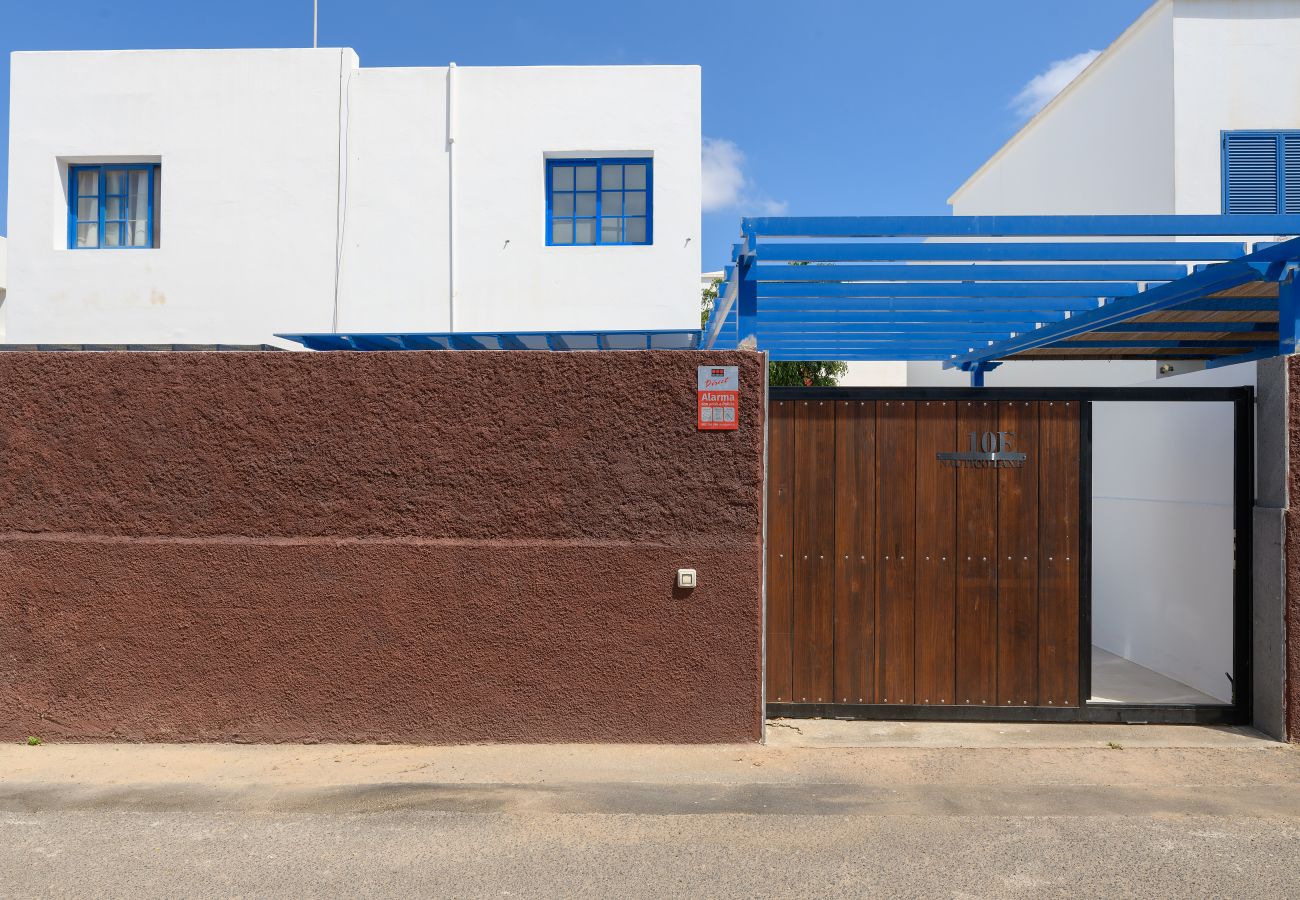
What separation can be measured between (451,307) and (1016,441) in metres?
6.71

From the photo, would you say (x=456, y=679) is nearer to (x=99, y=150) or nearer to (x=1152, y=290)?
(x=1152, y=290)

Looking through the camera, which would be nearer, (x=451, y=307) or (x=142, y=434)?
(x=142, y=434)

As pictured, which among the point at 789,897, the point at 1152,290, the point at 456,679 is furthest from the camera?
the point at 1152,290

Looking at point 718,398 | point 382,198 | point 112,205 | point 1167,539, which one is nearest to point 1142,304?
point 1167,539

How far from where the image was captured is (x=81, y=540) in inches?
217

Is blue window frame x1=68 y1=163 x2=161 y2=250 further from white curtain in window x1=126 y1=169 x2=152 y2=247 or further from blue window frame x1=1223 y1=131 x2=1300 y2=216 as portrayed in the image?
blue window frame x1=1223 y1=131 x2=1300 y2=216

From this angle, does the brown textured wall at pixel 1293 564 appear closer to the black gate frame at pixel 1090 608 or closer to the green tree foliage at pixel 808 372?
the black gate frame at pixel 1090 608

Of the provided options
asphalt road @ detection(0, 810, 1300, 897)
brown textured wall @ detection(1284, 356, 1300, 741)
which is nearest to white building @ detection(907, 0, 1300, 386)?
brown textured wall @ detection(1284, 356, 1300, 741)

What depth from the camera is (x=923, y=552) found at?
5855 millimetres

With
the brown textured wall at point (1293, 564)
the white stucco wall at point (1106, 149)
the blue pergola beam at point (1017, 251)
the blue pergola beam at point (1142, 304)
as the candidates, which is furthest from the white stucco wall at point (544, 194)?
the brown textured wall at point (1293, 564)

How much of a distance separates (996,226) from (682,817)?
3776 mm

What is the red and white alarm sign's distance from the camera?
5426mm

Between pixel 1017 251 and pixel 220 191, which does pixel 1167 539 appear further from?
pixel 220 191

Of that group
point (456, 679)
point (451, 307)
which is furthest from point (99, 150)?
point (456, 679)
